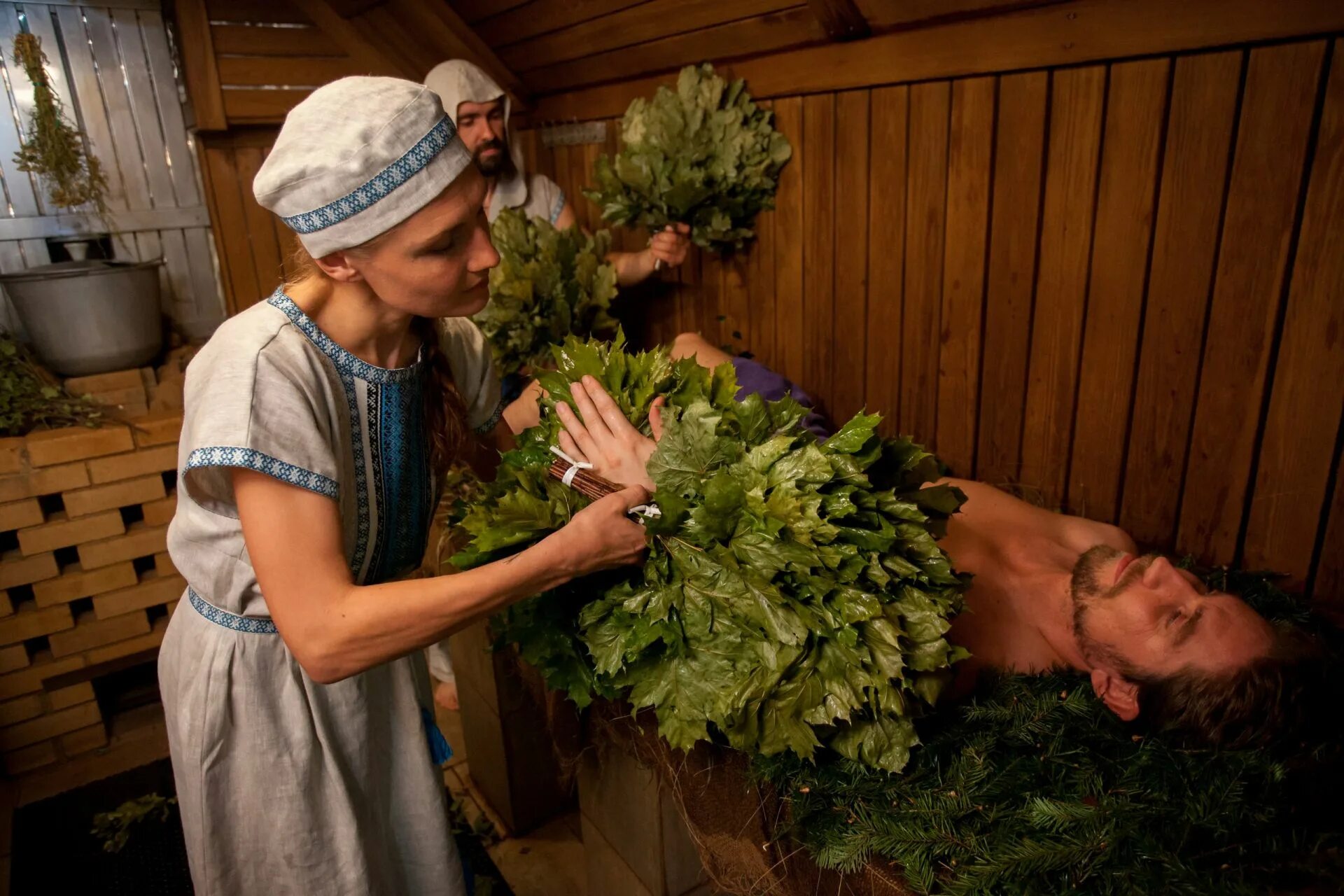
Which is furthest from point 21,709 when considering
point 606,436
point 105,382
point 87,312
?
point 606,436

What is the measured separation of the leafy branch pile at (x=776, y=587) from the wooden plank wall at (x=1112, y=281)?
81cm

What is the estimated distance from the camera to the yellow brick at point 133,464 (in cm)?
340

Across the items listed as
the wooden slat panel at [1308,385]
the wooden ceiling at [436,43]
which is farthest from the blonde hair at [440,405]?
the wooden slat panel at [1308,385]

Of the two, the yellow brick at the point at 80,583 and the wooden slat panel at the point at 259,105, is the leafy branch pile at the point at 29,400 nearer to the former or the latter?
the yellow brick at the point at 80,583

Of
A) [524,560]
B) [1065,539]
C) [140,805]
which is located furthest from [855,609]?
[140,805]

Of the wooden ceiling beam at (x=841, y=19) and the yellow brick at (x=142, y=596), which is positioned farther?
the yellow brick at (x=142, y=596)

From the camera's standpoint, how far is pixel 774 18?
106 inches

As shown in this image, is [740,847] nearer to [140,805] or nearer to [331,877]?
[331,877]

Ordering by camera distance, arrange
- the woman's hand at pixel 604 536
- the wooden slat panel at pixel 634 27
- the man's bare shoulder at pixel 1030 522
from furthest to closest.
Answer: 1. the wooden slat panel at pixel 634 27
2. the man's bare shoulder at pixel 1030 522
3. the woman's hand at pixel 604 536

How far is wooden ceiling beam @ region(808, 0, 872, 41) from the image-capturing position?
2.43m

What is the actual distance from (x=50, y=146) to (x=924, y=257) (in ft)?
12.6

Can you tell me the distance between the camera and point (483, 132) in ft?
11.4

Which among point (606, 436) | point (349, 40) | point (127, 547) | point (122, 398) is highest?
point (349, 40)

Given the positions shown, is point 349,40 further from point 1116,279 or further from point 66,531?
point 1116,279
